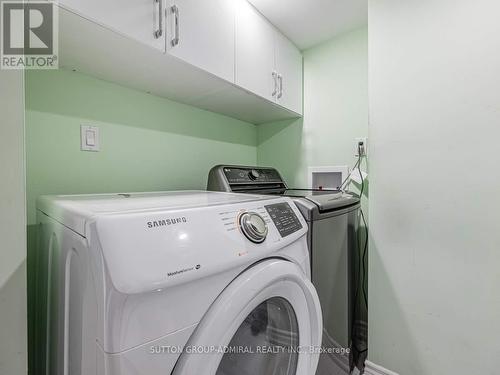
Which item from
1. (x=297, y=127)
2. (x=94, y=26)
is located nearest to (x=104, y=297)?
(x=94, y=26)

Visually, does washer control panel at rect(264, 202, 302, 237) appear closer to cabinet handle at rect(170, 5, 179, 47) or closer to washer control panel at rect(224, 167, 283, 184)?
washer control panel at rect(224, 167, 283, 184)

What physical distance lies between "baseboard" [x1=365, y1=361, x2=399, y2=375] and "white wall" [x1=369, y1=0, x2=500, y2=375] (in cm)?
2

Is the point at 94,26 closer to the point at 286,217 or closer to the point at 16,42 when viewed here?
the point at 16,42

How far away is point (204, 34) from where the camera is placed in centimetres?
109

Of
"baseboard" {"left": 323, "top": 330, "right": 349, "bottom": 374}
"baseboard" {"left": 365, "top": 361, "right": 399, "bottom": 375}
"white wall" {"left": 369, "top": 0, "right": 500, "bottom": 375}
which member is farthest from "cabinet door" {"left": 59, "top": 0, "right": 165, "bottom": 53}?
"baseboard" {"left": 365, "top": 361, "right": 399, "bottom": 375}

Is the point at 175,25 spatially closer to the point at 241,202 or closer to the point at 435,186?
the point at 241,202

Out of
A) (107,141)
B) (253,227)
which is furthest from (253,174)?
(253,227)

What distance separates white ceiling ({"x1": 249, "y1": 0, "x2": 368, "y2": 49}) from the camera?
137cm

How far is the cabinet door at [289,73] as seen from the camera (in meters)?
1.60

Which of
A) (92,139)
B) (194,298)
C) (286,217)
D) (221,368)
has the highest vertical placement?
(92,139)

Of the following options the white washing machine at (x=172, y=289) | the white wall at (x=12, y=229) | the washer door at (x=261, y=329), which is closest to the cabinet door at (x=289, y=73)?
the white washing machine at (x=172, y=289)

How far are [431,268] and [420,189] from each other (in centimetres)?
35

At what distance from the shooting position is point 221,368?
0.68m

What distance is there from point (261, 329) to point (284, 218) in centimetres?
36
